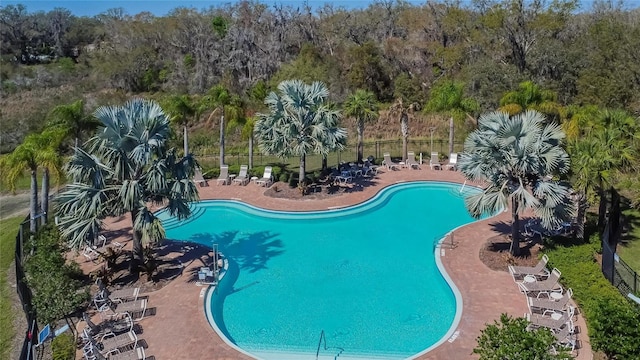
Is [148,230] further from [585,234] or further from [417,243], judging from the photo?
[585,234]

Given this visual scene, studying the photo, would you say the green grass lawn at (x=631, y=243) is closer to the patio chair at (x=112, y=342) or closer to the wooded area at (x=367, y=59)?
the wooded area at (x=367, y=59)

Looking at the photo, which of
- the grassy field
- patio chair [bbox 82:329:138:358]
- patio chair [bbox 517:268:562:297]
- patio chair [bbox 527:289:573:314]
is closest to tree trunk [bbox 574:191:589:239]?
patio chair [bbox 517:268:562:297]

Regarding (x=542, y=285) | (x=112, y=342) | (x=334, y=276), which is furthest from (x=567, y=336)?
Result: (x=112, y=342)

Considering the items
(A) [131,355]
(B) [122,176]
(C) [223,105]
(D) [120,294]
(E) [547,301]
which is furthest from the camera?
(C) [223,105]

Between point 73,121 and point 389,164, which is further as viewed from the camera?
point 389,164

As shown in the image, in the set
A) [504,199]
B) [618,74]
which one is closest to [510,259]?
[504,199]

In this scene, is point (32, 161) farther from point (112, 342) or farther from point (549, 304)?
Result: point (549, 304)

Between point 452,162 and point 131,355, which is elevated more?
point 452,162

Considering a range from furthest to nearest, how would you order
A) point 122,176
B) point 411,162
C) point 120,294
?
1. point 411,162
2. point 122,176
3. point 120,294
